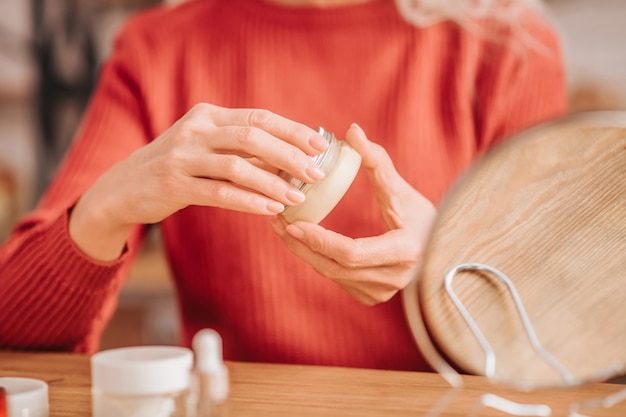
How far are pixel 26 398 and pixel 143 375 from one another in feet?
0.25

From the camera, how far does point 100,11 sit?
6.11 ft

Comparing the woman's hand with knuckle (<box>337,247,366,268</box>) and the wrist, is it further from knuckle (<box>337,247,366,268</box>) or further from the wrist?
the wrist

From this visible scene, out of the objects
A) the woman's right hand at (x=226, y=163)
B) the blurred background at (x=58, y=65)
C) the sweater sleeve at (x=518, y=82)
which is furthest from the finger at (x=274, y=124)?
the blurred background at (x=58, y=65)

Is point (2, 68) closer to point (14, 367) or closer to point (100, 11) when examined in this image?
point (100, 11)

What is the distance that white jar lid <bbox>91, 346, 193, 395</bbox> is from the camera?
0.42 metres

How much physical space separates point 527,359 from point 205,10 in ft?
1.76

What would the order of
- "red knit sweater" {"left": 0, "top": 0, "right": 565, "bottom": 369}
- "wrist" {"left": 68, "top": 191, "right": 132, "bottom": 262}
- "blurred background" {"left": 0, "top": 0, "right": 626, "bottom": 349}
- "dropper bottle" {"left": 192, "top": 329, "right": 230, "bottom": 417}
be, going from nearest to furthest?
"dropper bottle" {"left": 192, "top": 329, "right": 230, "bottom": 417} < "wrist" {"left": 68, "top": 191, "right": 132, "bottom": 262} < "red knit sweater" {"left": 0, "top": 0, "right": 565, "bottom": 369} < "blurred background" {"left": 0, "top": 0, "right": 626, "bottom": 349}

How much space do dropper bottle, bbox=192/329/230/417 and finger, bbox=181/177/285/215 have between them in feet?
0.27

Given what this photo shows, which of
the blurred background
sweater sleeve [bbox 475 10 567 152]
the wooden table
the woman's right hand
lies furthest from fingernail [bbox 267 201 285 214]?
the blurred background

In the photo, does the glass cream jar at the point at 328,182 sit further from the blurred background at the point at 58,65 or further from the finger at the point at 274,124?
the blurred background at the point at 58,65

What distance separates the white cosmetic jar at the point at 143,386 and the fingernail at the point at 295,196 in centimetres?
11

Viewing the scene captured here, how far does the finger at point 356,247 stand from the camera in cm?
46

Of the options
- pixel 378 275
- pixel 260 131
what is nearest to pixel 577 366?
pixel 378 275

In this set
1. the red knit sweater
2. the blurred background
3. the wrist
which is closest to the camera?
the wrist
